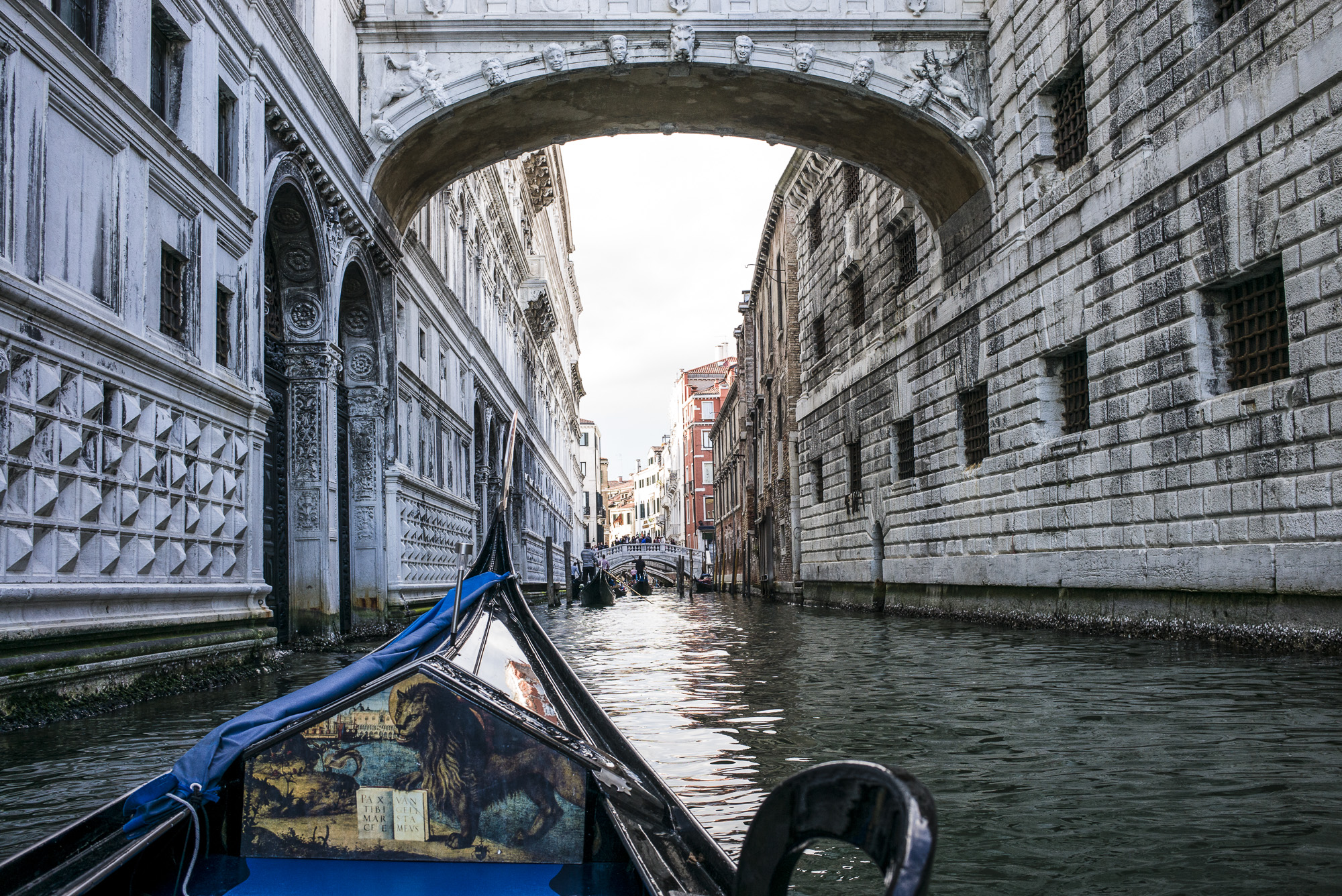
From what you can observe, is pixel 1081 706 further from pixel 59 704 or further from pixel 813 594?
pixel 813 594

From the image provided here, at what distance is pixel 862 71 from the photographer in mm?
11820

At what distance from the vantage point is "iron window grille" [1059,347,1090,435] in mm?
9852

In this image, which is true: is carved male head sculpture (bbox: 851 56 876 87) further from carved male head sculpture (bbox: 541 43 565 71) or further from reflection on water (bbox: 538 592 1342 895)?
reflection on water (bbox: 538 592 1342 895)

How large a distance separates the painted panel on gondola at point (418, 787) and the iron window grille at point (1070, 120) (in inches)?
353

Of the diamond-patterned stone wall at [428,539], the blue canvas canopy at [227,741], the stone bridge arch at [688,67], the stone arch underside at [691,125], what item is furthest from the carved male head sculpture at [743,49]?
the blue canvas canopy at [227,741]

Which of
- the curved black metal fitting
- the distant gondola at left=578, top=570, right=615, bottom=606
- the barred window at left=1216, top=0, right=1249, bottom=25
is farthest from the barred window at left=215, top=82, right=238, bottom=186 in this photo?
the distant gondola at left=578, top=570, right=615, bottom=606

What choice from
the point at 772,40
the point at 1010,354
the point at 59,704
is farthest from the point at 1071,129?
the point at 59,704

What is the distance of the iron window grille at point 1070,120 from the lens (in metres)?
9.91

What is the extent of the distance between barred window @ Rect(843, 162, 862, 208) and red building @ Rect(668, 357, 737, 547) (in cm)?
3673

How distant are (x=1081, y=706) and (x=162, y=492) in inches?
206

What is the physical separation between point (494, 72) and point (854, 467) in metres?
7.95

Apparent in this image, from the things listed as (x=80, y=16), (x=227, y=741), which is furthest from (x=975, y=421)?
(x=227, y=741)

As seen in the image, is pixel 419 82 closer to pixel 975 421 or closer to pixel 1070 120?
pixel 1070 120

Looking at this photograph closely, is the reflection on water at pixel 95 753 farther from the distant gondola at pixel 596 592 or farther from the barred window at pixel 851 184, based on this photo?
the distant gondola at pixel 596 592
